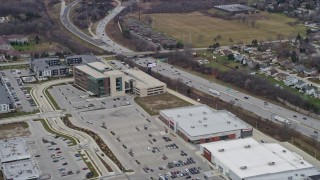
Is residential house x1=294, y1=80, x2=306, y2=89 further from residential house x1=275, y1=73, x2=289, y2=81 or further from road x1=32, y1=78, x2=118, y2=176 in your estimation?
road x1=32, y1=78, x2=118, y2=176

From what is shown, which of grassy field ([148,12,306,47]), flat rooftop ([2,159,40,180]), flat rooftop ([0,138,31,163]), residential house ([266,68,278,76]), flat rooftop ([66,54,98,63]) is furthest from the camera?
grassy field ([148,12,306,47])

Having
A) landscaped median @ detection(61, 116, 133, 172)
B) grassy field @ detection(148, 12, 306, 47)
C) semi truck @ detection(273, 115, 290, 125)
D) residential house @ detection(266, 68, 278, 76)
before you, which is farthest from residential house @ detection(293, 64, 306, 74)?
landscaped median @ detection(61, 116, 133, 172)

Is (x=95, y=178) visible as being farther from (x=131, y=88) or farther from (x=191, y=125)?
(x=131, y=88)

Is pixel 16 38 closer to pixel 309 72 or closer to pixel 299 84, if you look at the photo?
pixel 309 72

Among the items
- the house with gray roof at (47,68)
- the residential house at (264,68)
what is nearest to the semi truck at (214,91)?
the residential house at (264,68)

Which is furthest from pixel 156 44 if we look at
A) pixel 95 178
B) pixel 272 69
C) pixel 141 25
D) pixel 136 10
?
pixel 95 178

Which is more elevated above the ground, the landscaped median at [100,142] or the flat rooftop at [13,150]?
the flat rooftop at [13,150]

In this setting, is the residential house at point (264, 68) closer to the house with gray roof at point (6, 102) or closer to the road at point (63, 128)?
the road at point (63, 128)
